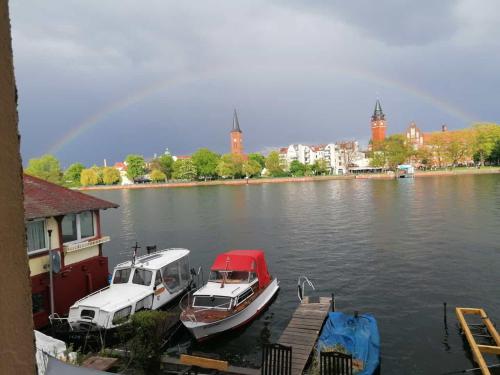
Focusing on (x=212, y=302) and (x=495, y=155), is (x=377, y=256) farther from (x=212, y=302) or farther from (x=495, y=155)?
(x=495, y=155)

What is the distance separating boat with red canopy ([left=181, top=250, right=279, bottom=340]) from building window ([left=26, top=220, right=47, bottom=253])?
8.55 metres

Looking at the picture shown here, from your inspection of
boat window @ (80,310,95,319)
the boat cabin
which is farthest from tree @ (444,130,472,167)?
boat window @ (80,310,95,319)

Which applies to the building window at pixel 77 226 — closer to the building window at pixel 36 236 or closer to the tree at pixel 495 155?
the building window at pixel 36 236

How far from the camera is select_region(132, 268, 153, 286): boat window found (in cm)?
2505

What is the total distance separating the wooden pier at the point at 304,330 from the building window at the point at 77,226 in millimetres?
13822

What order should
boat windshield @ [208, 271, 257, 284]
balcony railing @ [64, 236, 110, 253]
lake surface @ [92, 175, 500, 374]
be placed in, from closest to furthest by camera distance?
lake surface @ [92, 175, 500, 374], balcony railing @ [64, 236, 110, 253], boat windshield @ [208, 271, 257, 284]

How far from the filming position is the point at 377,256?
141 feet

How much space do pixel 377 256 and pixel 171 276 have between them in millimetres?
24200

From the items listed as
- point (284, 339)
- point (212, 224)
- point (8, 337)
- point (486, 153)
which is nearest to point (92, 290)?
point (284, 339)

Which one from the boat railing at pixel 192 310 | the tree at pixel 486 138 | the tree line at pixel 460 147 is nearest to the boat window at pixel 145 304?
the boat railing at pixel 192 310

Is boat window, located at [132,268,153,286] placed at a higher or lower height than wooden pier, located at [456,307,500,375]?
higher

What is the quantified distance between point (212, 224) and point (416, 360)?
5228cm

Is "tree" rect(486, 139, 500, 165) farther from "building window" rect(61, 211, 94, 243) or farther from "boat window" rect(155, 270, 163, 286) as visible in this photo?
"building window" rect(61, 211, 94, 243)

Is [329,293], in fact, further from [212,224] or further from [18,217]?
[212,224]
